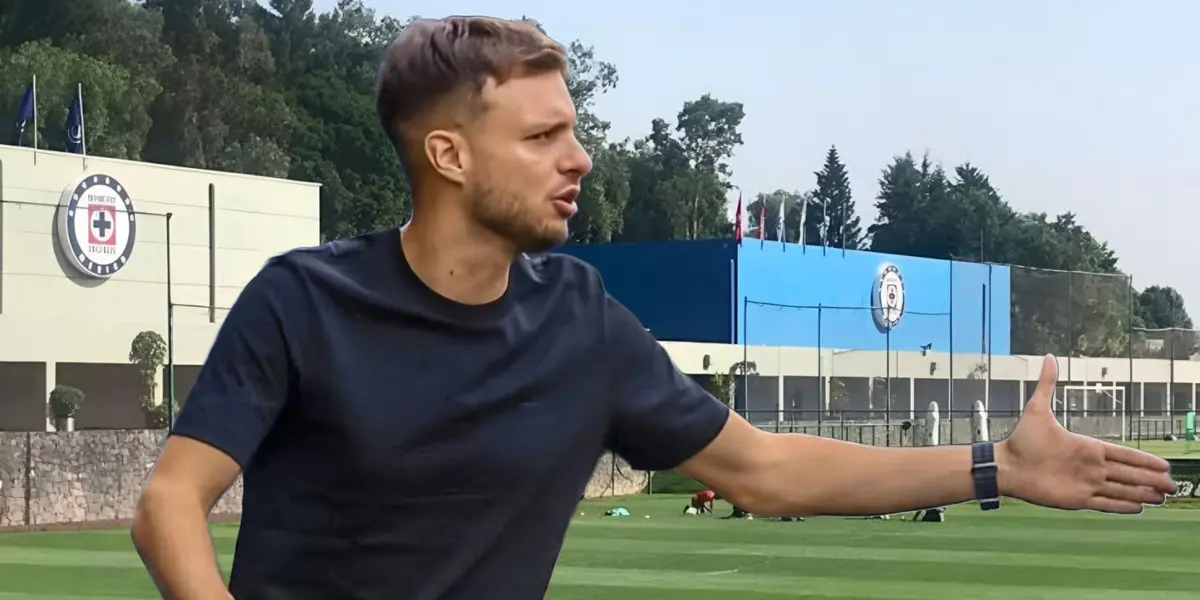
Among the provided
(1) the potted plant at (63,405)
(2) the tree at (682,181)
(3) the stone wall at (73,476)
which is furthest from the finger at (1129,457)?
(2) the tree at (682,181)

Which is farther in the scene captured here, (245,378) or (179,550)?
(245,378)

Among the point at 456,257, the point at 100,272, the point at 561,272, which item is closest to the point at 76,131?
the point at 100,272

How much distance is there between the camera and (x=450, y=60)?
271 cm

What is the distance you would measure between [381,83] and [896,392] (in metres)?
59.0

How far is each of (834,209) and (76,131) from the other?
118 m

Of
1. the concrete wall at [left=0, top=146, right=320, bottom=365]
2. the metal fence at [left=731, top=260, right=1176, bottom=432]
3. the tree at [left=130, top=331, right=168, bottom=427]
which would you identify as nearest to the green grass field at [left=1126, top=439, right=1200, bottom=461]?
the metal fence at [left=731, top=260, right=1176, bottom=432]

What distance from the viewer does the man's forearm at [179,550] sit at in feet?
8.11

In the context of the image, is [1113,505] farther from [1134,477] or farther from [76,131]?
[76,131]

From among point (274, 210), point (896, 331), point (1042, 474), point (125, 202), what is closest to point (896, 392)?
point (896, 331)

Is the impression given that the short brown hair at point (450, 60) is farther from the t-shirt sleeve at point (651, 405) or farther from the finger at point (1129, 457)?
the finger at point (1129, 457)

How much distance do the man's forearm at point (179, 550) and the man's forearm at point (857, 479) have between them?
3.24 feet

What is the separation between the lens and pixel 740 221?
197 ft

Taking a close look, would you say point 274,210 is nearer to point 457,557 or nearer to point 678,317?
point 678,317

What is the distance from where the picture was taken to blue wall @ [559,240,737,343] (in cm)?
6141
